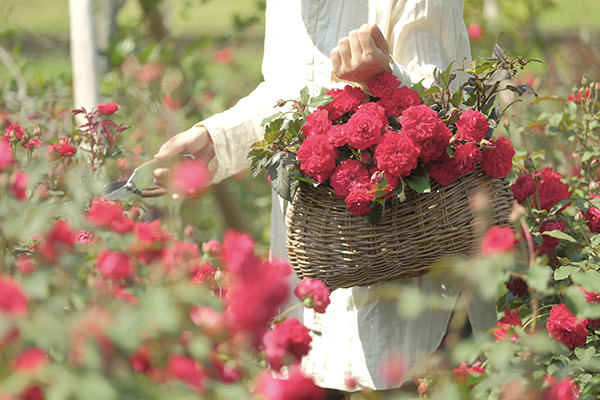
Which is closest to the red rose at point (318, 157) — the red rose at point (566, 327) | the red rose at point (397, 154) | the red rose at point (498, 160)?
the red rose at point (397, 154)

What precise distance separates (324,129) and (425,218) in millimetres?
278

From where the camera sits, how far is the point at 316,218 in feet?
5.00

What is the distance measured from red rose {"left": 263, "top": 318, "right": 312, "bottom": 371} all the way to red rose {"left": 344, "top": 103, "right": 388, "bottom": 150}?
0.50m

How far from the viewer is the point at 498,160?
1.47 metres

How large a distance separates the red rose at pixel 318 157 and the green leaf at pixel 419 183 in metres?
0.16

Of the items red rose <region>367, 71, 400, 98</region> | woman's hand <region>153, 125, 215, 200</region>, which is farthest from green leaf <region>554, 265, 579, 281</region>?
woman's hand <region>153, 125, 215, 200</region>

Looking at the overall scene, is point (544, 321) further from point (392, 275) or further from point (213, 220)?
point (213, 220)

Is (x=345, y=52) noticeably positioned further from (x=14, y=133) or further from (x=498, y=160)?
(x=14, y=133)

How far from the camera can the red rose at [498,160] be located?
1466 mm

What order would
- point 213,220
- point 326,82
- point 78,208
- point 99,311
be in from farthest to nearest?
point 213,220 < point 326,82 < point 78,208 < point 99,311

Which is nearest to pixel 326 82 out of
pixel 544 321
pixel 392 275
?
pixel 392 275

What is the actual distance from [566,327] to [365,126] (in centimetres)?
60

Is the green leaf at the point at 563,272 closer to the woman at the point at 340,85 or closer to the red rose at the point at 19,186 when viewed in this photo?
the woman at the point at 340,85

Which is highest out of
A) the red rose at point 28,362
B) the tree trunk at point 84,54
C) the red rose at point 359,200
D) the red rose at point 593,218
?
the tree trunk at point 84,54
